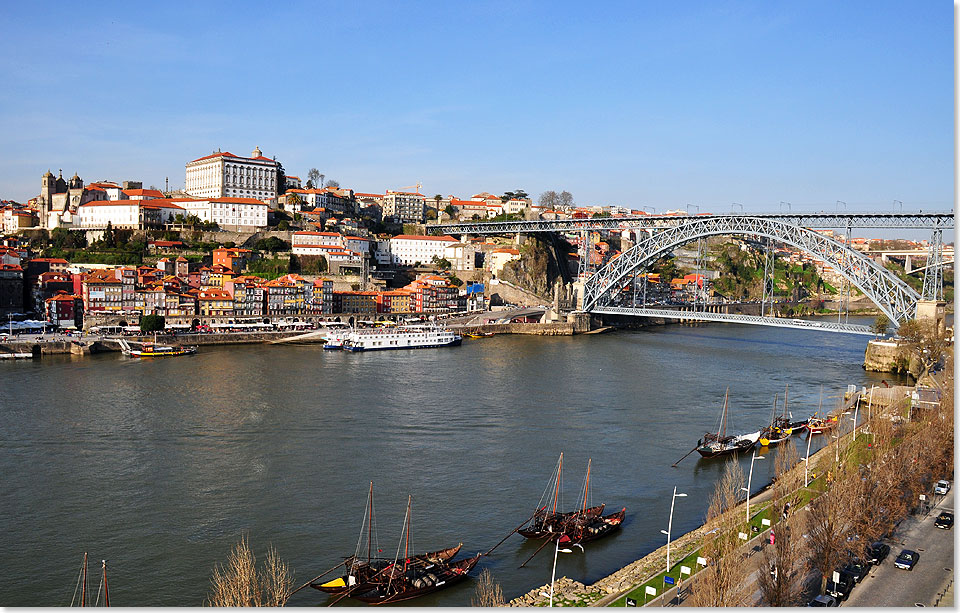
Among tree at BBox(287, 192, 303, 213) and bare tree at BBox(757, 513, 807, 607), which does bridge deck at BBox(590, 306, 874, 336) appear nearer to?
bare tree at BBox(757, 513, 807, 607)

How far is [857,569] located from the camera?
147 inches

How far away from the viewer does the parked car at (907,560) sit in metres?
3.78

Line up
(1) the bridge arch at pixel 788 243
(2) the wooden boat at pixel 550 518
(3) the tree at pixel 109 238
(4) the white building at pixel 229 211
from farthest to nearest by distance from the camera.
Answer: (4) the white building at pixel 229 211, (3) the tree at pixel 109 238, (1) the bridge arch at pixel 788 243, (2) the wooden boat at pixel 550 518

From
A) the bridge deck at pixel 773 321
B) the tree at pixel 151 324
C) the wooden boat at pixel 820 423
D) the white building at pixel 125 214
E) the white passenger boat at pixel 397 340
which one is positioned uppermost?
the white building at pixel 125 214

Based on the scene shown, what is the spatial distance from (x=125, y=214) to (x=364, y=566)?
17068 mm

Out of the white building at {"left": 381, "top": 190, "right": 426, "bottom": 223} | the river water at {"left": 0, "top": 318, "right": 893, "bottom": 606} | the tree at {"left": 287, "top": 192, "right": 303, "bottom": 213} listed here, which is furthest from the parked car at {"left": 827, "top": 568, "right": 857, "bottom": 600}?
the white building at {"left": 381, "top": 190, "right": 426, "bottom": 223}

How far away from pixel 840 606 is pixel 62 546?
4.09 metres

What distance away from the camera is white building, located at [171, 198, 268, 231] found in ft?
65.8

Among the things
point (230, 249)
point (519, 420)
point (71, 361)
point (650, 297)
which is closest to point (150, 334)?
point (71, 361)

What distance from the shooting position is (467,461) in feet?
20.5

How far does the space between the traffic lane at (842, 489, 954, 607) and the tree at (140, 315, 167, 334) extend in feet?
39.0

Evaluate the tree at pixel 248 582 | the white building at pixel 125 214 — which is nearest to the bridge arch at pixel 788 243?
the white building at pixel 125 214

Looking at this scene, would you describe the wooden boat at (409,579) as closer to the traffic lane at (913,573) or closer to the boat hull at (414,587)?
the boat hull at (414,587)

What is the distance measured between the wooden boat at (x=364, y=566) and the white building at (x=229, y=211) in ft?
55.2
